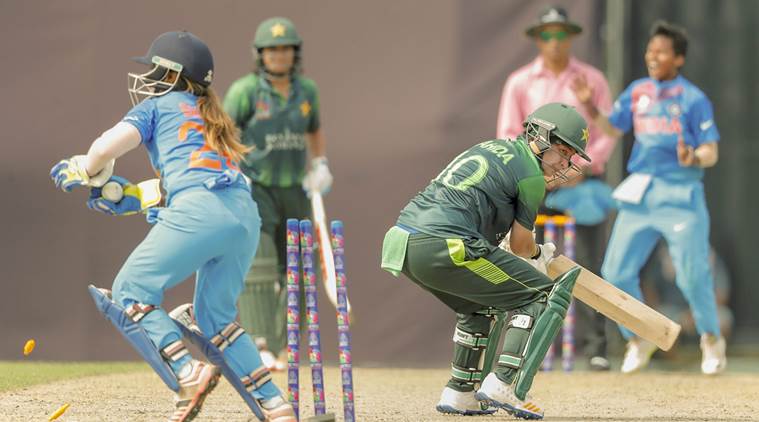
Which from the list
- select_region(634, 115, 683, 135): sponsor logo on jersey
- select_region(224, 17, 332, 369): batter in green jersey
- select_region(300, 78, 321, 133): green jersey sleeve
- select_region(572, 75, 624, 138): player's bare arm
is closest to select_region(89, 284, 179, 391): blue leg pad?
select_region(224, 17, 332, 369): batter in green jersey

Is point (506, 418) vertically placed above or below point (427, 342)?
above

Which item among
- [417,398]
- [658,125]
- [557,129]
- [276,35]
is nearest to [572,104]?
[658,125]

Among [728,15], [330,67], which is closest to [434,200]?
[330,67]

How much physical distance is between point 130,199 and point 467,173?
1.39 metres

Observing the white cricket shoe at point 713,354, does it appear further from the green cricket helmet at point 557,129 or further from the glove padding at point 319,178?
the green cricket helmet at point 557,129

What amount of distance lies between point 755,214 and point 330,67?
3.02m

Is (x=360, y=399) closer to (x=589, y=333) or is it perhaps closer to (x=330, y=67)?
(x=589, y=333)

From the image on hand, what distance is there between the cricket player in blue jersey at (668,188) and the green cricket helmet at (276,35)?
1688mm


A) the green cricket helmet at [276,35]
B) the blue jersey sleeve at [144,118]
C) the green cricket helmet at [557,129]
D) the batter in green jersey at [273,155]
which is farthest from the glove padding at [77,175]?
the green cricket helmet at [276,35]

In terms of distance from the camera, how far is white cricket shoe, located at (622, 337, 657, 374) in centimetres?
809

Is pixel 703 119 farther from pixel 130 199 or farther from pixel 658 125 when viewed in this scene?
pixel 130 199

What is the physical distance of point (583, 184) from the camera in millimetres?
8375

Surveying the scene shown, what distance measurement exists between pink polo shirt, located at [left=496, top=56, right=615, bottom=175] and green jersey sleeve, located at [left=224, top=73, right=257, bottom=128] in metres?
1.50

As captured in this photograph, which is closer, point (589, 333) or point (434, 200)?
point (434, 200)
